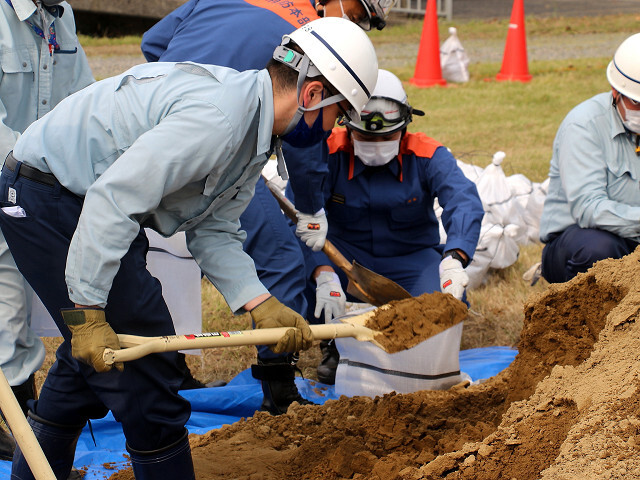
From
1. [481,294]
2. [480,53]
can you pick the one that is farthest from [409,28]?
[481,294]

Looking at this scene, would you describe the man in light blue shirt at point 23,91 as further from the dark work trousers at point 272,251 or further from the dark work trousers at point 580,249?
the dark work trousers at point 580,249

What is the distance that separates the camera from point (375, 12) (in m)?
3.83

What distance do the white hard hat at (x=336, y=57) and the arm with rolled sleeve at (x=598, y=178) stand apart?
81.2 inches

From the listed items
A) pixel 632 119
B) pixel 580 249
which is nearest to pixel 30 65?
pixel 580 249

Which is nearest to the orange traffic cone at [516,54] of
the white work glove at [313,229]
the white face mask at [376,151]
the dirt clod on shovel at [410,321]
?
the white face mask at [376,151]

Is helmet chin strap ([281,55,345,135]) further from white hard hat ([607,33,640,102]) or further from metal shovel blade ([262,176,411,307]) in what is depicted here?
white hard hat ([607,33,640,102])

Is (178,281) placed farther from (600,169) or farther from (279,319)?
(600,169)

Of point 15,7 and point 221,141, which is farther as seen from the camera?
point 15,7

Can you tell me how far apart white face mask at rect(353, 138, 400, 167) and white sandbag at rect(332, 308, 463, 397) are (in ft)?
3.85

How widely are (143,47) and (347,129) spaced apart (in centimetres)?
116

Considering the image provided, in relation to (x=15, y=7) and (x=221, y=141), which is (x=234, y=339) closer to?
(x=221, y=141)

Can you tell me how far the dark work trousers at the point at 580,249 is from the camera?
4.29m

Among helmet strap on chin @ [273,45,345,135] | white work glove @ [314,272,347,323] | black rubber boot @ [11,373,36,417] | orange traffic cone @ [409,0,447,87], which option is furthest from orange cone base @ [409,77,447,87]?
helmet strap on chin @ [273,45,345,135]

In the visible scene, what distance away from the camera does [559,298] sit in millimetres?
3139
